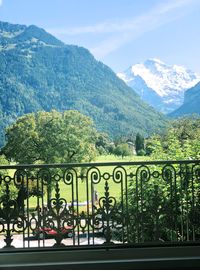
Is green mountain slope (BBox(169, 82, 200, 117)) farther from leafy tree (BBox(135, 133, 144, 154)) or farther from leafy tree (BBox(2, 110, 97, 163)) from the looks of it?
leafy tree (BBox(2, 110, 97, 163))

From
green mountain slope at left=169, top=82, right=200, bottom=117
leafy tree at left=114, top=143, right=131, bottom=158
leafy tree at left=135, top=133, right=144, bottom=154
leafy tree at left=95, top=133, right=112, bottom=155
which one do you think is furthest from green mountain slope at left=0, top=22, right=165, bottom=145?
leafy tree at left=114, top=143, right=131, bottom=158

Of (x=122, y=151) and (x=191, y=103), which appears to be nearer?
(x=122, y=151)

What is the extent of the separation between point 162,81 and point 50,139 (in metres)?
66.5

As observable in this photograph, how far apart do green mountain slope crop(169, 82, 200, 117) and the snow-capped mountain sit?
14.1 meters

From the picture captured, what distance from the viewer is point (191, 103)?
64.2m

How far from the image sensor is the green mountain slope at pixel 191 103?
2447 inches

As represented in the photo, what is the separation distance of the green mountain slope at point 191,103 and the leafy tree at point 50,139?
115 ft

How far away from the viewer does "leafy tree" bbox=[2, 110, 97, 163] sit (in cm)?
2555

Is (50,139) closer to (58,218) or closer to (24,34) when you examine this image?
(58,218)

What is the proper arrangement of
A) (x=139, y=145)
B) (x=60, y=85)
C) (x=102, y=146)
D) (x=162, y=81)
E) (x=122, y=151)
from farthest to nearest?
(x=162, y=81)
(x=60, y=85)
(x=102, y=146)
(x=139, y=145)
(x=122, y=151)

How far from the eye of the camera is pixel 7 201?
3215 millimetres

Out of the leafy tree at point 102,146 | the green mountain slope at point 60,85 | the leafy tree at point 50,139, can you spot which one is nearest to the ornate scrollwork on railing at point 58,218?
the leafy tree at point 50,139

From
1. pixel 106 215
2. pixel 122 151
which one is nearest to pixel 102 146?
pixel 122 151
